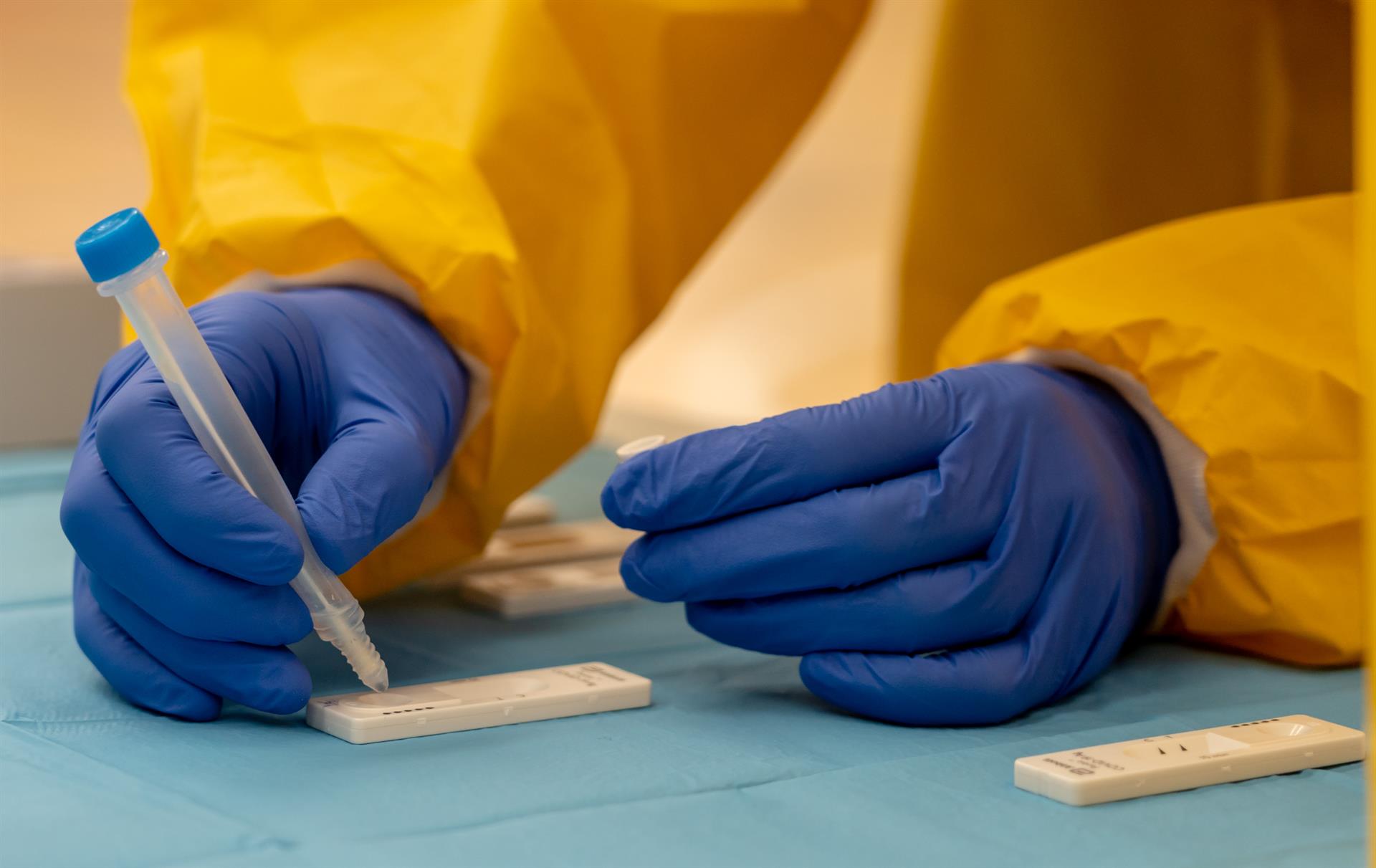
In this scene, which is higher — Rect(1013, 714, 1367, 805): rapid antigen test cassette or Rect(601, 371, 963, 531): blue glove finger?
Rect(601, 371, 963, 531): blue glove finger

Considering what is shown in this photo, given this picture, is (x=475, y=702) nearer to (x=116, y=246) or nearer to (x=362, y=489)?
(x=362, y=489)

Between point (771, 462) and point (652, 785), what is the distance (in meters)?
0.15

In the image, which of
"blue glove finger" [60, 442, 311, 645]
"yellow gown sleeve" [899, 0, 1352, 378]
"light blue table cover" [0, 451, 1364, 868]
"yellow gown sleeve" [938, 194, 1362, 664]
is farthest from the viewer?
"yellow gown sleeve" [899, 0, 1352, 378]

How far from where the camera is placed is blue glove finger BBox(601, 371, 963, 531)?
604 millimetres

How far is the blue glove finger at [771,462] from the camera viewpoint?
0.60 meters

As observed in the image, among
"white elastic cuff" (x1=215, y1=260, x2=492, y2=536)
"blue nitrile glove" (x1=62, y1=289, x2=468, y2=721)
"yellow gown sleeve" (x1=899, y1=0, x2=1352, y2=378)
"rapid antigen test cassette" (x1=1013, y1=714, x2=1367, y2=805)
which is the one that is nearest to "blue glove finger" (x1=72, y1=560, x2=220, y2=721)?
"blue nitrile glove" (x1=62, y1=289, x2=468, y2=721)

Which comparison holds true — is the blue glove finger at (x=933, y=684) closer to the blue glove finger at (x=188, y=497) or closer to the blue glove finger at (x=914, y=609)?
the blue glove finger at (x=914, y=609)

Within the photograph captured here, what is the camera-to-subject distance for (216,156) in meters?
0.77

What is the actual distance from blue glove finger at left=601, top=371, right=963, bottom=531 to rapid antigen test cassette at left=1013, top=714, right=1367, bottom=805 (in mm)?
145

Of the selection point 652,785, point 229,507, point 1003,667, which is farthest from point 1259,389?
point 229,507

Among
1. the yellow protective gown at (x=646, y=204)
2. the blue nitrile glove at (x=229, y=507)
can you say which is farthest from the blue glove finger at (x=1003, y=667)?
the blue nitrile glove at (x=229, y=507)

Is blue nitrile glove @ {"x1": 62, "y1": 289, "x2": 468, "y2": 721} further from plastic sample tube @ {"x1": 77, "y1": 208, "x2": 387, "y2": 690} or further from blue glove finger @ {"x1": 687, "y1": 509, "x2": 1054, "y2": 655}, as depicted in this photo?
blue glove finger @ {"x1": 687, "y1": 509, "x2": 1054, "y2": 655}

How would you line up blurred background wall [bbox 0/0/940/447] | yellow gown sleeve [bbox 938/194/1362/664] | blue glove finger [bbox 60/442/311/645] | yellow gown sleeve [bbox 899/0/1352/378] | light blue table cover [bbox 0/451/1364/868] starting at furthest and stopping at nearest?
blurred background wall [bbox 0/0/940/447] < yellow gown sleeve [bbox 899/0/1352/378] < yellow gown sleeve [bbox 938/194/1362/664] < blue glove finger [bbox 60/442/311/645] < light blue table cover [bbox 0/451/1364/868]

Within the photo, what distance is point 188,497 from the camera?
0.54m
